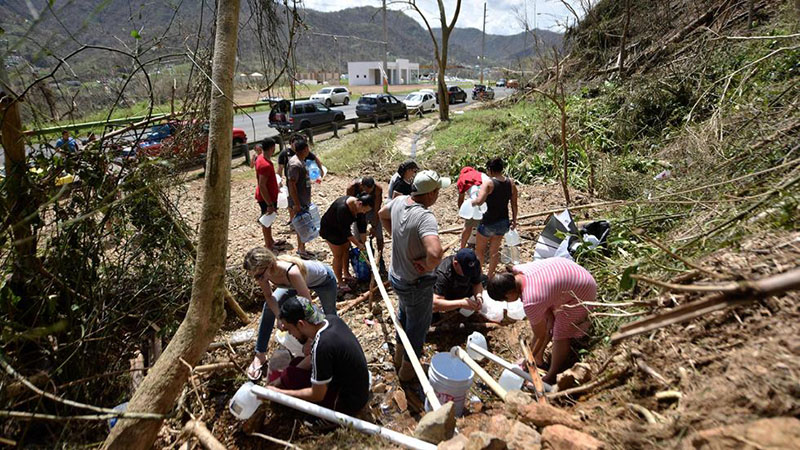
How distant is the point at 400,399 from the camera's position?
11.1 ft

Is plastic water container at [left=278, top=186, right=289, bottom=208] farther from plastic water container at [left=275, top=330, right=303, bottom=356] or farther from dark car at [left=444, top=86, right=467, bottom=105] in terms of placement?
dark car at [left=444, top=86, right=467, bottom=105]

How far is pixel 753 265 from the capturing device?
2.24 metres

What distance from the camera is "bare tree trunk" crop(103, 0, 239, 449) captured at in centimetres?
211

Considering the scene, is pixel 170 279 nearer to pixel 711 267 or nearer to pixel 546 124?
pixel 711 267

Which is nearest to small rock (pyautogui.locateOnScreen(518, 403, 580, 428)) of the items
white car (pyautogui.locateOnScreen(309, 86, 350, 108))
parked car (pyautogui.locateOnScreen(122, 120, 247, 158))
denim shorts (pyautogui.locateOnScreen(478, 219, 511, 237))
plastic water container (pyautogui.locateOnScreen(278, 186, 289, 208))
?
denim shorts (pyautogui.locateOnScreen(478, 219, 511, 237))

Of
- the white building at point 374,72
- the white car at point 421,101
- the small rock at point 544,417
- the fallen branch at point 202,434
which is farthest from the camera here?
the white building at point 374,72

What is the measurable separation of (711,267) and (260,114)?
26.6 m

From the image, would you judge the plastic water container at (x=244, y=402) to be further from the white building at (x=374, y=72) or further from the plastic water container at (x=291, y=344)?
the white building at (x=374, y=72)

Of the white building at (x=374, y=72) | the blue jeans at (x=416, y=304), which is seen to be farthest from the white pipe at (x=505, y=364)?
the white building at (x=374, y=72)

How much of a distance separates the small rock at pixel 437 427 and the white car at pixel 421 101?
838 inches

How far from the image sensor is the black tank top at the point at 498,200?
177 inches

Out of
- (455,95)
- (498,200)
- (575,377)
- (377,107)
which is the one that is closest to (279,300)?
(575,377)

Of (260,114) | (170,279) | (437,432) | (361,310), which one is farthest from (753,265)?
(260,114)

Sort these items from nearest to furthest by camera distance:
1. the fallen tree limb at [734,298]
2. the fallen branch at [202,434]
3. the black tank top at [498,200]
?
1. the fallen tree limb at [734,298]
2. the fallen branch at [202,434]
3. the black tank top at [498,200]
